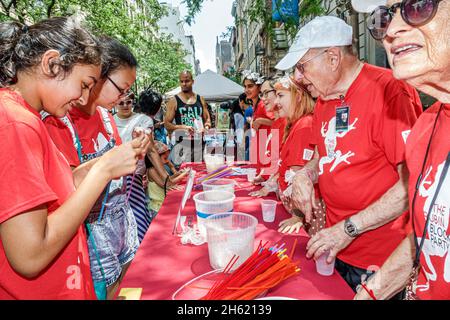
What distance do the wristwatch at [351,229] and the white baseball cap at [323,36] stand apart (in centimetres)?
123

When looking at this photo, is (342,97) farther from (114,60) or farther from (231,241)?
(114,60)

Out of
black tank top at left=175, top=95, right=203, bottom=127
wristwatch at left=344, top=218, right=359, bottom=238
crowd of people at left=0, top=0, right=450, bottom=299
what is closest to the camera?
crowd of people at left=0, top=0, right=450, bottom=299

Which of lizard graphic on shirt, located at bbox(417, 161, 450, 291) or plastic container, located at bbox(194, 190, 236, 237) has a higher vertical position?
lizard graphic on shirt, located at bbox(417, 161, 450, 291)

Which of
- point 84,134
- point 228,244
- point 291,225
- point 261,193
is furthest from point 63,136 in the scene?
point 261,193

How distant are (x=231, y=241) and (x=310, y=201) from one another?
774 mm

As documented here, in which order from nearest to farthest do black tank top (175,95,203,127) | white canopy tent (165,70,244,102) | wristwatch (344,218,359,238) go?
1. wristwatch (344,218,359,238)
2. black tank top (175,95,203,127)
3. white canopy tent (165,70,244,102)

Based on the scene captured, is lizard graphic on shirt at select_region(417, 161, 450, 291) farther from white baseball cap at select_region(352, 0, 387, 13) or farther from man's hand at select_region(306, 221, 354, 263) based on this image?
white baseball cap at select_region(352, 0, 387, 13)

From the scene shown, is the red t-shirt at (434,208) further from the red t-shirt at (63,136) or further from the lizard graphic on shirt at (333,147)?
the red t-shirt at (63,136)

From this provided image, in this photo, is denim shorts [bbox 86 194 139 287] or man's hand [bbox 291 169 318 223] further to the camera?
denim shorts [bbox 86 194 139 287]

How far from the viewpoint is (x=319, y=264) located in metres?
1.49

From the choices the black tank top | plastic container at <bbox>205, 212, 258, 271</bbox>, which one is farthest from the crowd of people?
the black tank top

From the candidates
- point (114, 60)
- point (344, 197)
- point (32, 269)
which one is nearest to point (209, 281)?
point (32, 269)

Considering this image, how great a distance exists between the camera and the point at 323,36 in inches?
84.2

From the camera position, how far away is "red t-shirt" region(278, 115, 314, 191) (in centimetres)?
250
